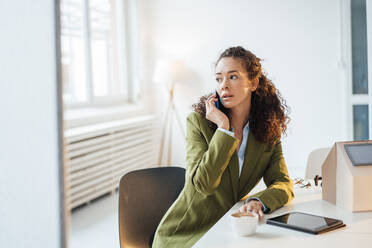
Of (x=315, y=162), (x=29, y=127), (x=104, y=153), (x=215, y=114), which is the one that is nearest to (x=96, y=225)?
(x=104, y=153)

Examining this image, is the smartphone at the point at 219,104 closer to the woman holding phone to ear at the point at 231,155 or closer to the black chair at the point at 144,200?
the woman holding phone to ear at the point at 231,155

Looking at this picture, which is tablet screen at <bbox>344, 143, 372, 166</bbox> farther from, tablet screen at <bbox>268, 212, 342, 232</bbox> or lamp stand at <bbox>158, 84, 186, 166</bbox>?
lamp stand at <bbox>158, 84, 186, 166</bbox>

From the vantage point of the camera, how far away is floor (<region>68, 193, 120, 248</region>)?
8.44 feet

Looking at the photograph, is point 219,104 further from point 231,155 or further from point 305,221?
point 305,221

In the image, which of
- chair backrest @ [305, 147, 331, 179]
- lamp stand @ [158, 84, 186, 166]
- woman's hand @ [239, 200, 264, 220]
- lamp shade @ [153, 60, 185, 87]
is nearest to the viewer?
woman's hand @ [239, 200, 264, 220]

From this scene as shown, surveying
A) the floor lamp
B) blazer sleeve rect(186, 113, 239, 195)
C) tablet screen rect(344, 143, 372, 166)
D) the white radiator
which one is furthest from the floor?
tablet screen rect(344, 143, 372, 166)

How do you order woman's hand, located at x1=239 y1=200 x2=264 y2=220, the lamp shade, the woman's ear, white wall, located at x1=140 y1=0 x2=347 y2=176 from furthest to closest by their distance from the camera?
the lamp shade → white wall, located at x1=140 y1=0 x2=347 y2=176 → the woman's ear → woman's hand, located at x1=239 y1=200 x2=264 y2=220

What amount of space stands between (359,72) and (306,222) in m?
1.32

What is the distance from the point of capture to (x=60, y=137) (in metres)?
0.41

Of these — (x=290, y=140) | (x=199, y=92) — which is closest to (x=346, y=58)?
(x=290, y=140)

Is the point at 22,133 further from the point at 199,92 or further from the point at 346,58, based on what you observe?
the point at 199,92

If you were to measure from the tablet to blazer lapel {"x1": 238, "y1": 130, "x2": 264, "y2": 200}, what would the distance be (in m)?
0.27

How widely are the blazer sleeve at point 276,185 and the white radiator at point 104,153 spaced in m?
1.82

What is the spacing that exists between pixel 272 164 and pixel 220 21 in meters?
2.72
